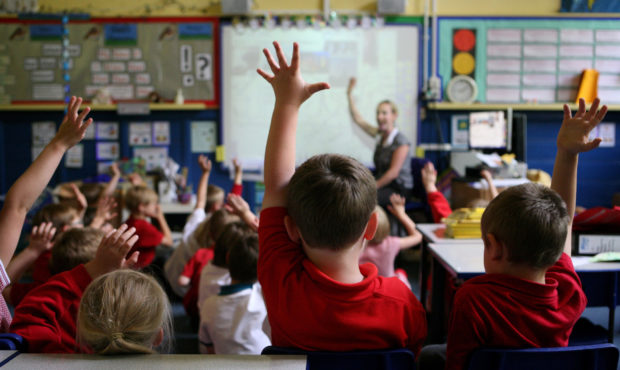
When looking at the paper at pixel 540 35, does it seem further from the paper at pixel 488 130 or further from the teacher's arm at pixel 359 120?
the teacher's arm at pixel 359 120

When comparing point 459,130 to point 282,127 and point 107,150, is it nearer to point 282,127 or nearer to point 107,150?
point 107,150

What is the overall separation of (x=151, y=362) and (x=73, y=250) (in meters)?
0.87

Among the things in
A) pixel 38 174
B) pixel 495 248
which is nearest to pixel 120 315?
pixel 38 174

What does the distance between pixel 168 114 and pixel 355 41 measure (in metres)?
1.98

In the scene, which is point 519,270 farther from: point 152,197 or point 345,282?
→ point 152,197

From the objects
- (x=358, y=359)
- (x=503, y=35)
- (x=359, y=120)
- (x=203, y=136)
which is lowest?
(x=358, y=359)

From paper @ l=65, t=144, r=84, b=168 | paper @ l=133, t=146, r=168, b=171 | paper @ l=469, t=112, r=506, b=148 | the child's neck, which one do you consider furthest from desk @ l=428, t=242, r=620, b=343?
paper @ l=65, t=144, r=84, b=168

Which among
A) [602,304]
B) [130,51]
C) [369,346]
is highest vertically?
[130,51]

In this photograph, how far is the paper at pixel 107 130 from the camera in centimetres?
518

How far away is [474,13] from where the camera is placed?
500cm

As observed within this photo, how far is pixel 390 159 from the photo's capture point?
457 cm

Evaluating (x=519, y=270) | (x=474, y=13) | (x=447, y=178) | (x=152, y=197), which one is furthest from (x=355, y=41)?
(x=519, y=270)

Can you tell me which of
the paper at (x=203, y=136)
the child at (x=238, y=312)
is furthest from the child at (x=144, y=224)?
the paper at (x=203, y=136)

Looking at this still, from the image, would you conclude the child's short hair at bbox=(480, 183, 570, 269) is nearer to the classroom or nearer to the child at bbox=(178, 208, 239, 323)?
the classroom
